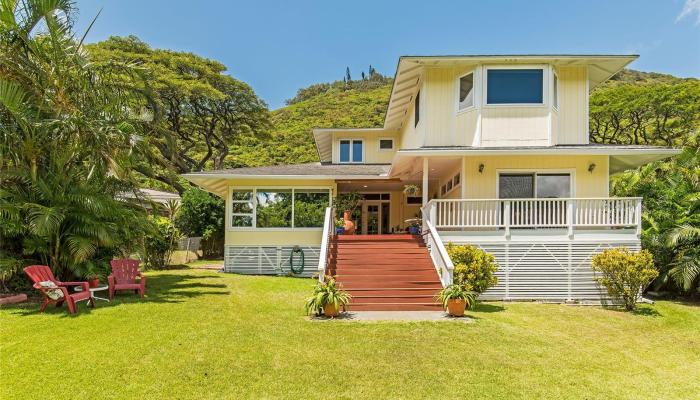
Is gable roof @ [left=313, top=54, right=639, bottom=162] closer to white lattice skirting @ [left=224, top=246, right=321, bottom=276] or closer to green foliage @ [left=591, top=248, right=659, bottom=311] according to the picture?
green foliage @ [left=591, top=248, right=659, bottom=311]

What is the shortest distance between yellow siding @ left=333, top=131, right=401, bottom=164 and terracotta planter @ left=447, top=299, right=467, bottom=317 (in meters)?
13.0

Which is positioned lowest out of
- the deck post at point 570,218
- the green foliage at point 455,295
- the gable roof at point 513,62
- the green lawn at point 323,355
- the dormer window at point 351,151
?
the green lawn at point 323,355

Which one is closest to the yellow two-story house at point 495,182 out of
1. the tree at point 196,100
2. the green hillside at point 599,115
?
the green hillside at point 599,115

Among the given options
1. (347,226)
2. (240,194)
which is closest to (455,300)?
(347,226)

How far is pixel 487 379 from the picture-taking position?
228 inches

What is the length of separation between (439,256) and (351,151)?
11.4 meters

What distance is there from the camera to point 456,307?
30.0 feet

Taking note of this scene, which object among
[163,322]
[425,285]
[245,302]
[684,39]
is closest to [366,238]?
[425,285]

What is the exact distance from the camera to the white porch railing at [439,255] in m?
10.2

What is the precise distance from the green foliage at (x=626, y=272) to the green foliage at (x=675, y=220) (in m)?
1.33

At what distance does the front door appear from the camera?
19719 mm

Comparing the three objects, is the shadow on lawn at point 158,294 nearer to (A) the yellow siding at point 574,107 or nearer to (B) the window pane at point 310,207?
(B) the window pane at point 310,207

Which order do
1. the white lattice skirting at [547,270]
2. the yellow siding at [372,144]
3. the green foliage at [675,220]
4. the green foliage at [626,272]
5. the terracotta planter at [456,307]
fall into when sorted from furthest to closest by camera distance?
the yellow siding at [372,144]
the white lattice skirting at [547,270]
the green foliage at [675,220]
the green foliage at [626,272]
the terracotta planter at [456,307]

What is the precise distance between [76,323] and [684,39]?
20.8 m
